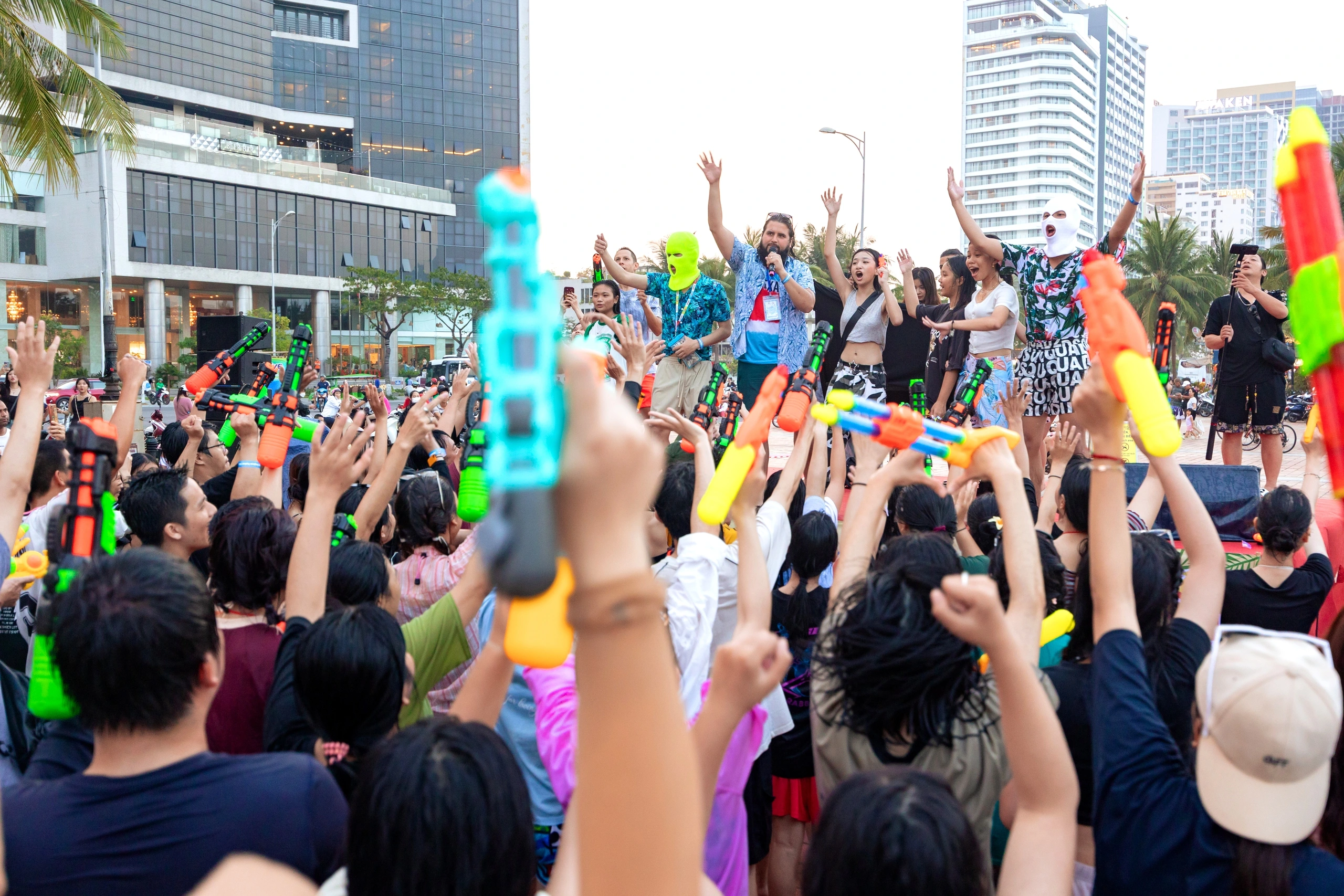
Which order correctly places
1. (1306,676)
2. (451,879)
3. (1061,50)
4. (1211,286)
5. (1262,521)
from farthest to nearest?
(1061,50) < (1211,286) < (1262,521) < (1306,676) < (451,879)

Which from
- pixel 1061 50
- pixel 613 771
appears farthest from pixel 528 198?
pixel 1061 50

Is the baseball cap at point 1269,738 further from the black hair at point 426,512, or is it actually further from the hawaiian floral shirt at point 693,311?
the hawaiian floral shirt at point 693,311

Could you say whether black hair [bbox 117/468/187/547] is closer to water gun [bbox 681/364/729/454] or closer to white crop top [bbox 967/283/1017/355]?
water gun [bbox 681/364/729/454]

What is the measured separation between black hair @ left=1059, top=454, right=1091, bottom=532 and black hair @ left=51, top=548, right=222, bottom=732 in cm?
263

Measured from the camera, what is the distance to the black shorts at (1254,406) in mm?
7363

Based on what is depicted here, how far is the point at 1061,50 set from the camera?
12275cm

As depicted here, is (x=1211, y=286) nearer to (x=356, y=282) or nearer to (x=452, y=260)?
(x=356, y=282)

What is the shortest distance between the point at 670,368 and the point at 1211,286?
40825mm

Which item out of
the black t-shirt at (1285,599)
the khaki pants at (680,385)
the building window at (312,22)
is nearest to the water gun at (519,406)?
the black t-shirt at (1285,599)

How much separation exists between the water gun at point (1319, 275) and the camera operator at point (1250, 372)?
21.9 ft

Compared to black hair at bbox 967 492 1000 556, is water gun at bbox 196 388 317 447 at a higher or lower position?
higher

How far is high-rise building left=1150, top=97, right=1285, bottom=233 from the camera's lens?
178m

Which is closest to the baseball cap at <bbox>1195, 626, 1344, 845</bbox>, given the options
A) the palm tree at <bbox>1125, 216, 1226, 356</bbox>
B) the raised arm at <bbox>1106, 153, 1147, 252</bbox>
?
the raised arm at <bbox>1106, 153, 1147, 252</bbox>

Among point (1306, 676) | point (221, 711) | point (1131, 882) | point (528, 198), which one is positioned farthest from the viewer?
point (221, 711)
